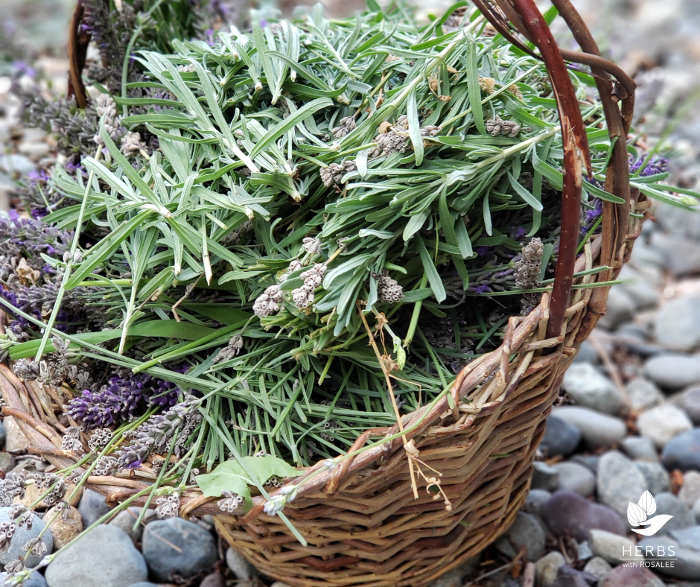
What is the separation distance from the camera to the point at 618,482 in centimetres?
158

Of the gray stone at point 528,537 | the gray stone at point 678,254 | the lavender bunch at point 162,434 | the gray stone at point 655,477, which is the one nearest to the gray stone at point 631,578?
the gray stone at point 528,537

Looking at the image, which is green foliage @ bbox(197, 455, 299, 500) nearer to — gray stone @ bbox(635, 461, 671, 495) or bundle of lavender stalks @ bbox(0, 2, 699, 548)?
bundle of lavender stalks @ bbox(0, 2, 699, 548)

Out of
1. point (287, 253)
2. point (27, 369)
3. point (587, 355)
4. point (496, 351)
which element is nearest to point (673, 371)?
point (587, 355)

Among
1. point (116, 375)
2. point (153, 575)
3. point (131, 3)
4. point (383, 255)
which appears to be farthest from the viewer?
point (131, 3)

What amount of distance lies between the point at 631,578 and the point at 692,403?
0.79 metres

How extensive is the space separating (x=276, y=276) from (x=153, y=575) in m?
0.67

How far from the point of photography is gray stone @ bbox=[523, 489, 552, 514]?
1.49m

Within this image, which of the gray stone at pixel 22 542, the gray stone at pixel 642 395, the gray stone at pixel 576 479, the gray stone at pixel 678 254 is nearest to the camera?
the gray stone at pixel 22 542

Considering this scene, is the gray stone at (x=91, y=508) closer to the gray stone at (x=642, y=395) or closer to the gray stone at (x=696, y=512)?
the gray stone at (x=696, y=512)

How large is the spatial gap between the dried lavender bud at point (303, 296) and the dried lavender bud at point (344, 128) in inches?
12.1

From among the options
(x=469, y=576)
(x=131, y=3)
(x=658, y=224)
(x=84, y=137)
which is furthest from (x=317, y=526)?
(x=658, y=224)

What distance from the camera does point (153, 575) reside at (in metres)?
1.30

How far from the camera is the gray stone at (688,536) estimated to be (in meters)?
1.42

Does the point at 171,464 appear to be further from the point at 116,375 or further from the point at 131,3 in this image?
the point at 131,3
